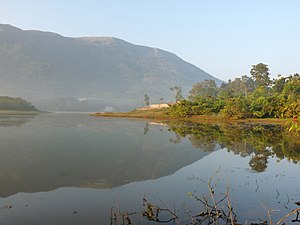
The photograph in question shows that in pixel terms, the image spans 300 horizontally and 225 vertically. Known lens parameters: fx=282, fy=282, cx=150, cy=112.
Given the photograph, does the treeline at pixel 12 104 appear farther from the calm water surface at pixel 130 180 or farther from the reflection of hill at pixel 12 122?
the calm water surface at pixel 130 180

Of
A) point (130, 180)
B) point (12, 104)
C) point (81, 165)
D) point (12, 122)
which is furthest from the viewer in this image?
point (12, 104)

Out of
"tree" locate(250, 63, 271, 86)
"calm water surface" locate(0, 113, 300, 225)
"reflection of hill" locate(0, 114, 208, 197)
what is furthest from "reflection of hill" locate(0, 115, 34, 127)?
"tree" locate(250, 63, 271, 86)

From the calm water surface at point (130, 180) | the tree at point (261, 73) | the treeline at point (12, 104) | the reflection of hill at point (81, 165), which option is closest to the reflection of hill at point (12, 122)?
the reflection of hill at point (81, 165)

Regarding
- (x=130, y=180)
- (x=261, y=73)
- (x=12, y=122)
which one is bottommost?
(x=130, y=180)

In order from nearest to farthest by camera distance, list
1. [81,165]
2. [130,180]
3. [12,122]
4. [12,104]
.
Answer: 1. [130,180]
2. [81,165]
3. [12,122]
4. [12,104]

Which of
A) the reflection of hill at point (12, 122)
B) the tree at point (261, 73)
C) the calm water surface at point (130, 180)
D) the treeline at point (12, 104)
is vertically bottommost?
the calm water surface at point (130, 180)

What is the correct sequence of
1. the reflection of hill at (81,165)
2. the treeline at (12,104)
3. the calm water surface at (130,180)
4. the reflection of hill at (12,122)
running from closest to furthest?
1. the calm water surface at (130,180)
2. the reflection of hill at (81,165)
3. the reflection of hill at (12,122)
4. the treeline at (12,104)

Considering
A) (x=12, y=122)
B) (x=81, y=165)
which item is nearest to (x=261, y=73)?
(x=12, y=122)

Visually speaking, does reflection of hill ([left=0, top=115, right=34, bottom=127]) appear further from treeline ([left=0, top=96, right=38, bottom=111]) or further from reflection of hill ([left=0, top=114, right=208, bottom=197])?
treeline ([left=0, top=96, right=38, bottom=111])

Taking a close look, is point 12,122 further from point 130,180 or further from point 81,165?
point 130,180

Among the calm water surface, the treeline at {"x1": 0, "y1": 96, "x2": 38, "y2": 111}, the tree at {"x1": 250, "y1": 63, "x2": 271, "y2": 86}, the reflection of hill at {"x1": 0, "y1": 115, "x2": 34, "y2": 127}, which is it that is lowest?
the calm water surface

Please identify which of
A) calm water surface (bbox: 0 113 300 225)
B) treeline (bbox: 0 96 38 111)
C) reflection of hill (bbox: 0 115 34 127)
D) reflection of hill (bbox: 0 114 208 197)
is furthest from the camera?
treeline (bbox: 0 96 38 111)

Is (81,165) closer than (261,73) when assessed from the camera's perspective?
Yes

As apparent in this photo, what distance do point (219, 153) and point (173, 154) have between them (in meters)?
3.58
